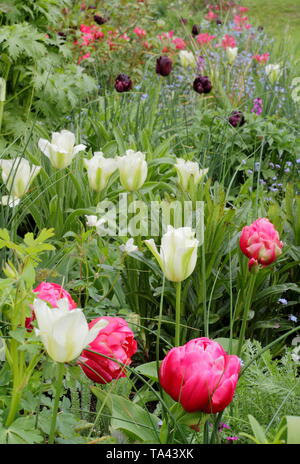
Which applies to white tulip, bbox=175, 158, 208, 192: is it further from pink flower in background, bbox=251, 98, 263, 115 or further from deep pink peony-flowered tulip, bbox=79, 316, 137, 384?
pink flower in background, bbox=251, 98, 263, 115

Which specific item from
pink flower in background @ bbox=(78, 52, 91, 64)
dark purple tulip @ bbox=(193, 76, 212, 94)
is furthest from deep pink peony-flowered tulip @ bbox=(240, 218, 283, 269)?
pink flower in background @ bbox=(78, 52, 91, 64)

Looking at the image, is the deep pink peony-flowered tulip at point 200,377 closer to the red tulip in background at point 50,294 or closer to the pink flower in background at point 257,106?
the red tulip in background at point 50,294

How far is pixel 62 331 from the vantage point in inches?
36.0

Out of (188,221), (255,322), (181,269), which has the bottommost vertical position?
(255,322)

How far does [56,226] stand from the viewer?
2.26 metres

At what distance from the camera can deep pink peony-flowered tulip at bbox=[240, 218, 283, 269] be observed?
4.63 ft

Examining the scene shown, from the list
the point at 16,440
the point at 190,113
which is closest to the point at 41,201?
the point at 16,440

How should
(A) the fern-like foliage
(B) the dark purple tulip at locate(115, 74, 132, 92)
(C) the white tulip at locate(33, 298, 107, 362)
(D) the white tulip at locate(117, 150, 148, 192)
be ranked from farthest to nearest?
(B) the dark purple tulip at locate(115, 74, 132, 92) < (D) the white tulip at locate(117, 150, 148, 192) < (A) the fern-like foliage < (C) the white tulip at locate(33, 298, 107, 362)

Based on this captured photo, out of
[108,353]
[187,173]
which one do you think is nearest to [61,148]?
[187,173]

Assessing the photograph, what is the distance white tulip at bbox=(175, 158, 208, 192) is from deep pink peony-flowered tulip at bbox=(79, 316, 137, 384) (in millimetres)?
910

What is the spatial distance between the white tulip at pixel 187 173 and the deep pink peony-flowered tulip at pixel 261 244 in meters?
0.57

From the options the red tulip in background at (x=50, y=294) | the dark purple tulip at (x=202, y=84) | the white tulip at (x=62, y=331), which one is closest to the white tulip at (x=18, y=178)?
the red tulip in background at (x=50, y=294)
